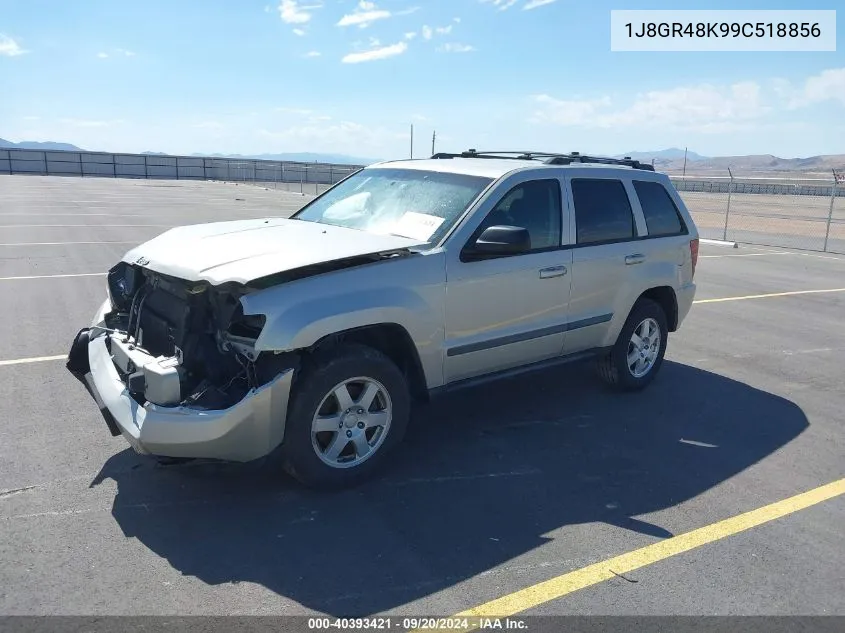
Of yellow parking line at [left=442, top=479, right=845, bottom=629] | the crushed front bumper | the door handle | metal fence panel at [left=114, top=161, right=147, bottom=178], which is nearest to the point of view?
yellow parking line at [left=442, top=479, right=845, bottom=629]

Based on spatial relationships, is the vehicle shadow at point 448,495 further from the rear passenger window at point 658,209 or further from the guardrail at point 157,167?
the guardrail at point 157,167

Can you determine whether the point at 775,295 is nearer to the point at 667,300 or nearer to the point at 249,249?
the point at 667,300

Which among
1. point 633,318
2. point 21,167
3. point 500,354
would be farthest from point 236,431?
point 21,167

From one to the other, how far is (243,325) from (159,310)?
2.23 feet

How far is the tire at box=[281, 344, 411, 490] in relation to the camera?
12.2ft

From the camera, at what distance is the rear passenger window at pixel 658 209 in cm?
585

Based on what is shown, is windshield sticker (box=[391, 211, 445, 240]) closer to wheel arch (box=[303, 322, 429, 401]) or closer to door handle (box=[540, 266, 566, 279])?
wheel arch (box=[303, 322, 429, 401])

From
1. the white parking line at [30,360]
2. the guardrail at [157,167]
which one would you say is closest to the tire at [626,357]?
the white parking line at [30,360]

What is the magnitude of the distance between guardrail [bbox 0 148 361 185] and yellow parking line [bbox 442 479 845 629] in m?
41.3

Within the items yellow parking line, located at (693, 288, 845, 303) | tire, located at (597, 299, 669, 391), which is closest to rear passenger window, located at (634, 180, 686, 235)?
tire, located at (597, 299, 669, 391)

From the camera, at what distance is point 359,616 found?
115 inches

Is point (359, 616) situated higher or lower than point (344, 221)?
lower

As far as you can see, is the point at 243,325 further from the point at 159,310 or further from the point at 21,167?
the point at 21,167

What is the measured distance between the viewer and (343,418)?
3932 millimetres
